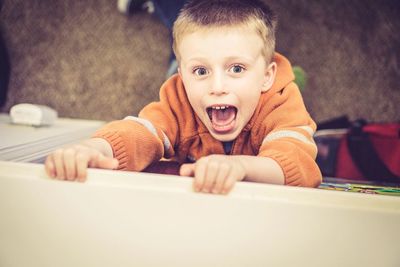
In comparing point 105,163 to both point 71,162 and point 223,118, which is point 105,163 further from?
point 223,118

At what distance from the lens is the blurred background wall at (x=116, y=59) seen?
1.17 metres

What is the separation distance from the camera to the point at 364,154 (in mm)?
929

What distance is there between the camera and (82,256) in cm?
42

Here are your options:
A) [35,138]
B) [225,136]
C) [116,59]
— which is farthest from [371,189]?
[116,59]

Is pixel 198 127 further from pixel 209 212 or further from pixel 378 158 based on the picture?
pixel 378 158

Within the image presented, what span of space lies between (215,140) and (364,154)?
0.46 meters

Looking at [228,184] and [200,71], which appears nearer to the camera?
[228,184]

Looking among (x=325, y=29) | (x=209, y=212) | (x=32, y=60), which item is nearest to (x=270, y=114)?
(x=209, y=212)

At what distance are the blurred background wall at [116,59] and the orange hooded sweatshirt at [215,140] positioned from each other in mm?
489

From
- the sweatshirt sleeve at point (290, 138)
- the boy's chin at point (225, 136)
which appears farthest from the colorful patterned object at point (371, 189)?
the boy's chin at point (225, 136)

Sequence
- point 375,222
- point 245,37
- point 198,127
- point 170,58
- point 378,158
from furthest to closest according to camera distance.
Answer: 1. point 170,58
2. point 378,158
3. point 198,127
4. point 245,37
5. point 375,222

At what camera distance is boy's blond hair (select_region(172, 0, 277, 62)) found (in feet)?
2.01

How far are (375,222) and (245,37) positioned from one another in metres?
0.36

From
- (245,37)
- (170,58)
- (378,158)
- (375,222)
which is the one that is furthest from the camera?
(170,58)
